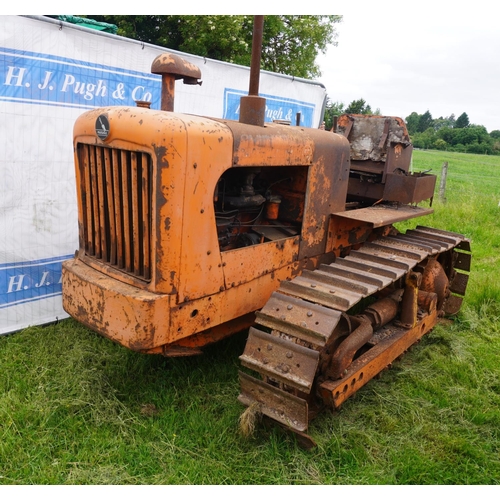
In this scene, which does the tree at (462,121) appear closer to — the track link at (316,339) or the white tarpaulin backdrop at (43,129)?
the white tarpaulin backdrop at (43,129)

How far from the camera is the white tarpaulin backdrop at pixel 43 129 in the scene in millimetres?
4039

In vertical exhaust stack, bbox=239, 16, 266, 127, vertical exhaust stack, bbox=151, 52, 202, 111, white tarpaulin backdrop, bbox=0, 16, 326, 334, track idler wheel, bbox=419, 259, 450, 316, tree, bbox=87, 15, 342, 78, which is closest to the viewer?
vertical exhaust stack, bbox=151, 52, 202, 111

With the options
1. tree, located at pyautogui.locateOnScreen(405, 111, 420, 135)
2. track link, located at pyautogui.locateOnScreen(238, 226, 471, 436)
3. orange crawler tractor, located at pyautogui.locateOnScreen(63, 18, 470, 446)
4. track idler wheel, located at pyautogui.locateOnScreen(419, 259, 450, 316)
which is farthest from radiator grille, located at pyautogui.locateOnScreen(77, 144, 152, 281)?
tree, located at pyautogui.locateOnScreen(405, 111, 420, 135)

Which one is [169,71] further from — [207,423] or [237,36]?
[237,36]

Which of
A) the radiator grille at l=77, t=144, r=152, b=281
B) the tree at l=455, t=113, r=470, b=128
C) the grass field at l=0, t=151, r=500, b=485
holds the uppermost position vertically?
the tree at l=455, t=113, r=470, b=128

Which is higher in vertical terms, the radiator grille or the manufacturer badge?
the manufacturer badge

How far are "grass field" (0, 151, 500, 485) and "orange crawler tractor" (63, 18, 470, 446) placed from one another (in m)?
0.24

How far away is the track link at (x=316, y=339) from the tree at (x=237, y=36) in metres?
9.65

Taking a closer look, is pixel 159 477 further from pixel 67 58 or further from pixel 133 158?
pixel 67 58

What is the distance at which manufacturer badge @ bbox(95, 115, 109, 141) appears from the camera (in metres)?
2.79

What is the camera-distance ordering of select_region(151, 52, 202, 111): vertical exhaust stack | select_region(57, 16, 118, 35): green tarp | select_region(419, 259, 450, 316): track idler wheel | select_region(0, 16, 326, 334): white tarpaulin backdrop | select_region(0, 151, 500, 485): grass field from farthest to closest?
select_region(57, 16, 118, 35): green tarp → select_region(419, 259, 450, 316): track idler wheel → select_region(0, 16, 326, 334): white tarpaulin backdrop → select_region(151, 52, 202, 111): vertical exhaust stack → select_region(0, 151, 500, 485): grass field

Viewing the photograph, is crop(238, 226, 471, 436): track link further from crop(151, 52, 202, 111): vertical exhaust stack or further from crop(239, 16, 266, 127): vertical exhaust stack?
crop(151, 52, 202, 111): vertical exhaust stack

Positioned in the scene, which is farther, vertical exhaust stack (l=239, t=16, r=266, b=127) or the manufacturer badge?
vertical exhaust stack (l=239, t=16, r=266, b=127)

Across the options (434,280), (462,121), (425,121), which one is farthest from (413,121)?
(434,280)
